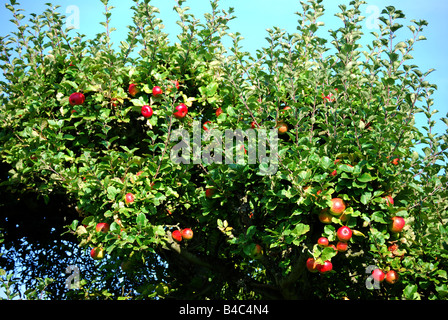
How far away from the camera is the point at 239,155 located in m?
4.77

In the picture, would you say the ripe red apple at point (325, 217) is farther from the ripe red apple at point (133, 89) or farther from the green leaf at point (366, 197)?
the ripe red apple at point (133, 89)

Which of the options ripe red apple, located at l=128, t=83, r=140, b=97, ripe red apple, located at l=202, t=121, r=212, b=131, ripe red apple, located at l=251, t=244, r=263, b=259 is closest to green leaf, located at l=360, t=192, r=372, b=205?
ripe red apple, located at l=251, t=244, r=263, b=259

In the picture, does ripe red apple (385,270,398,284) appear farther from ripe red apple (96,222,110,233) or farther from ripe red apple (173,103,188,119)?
ripe red apple (96,222,110,233)

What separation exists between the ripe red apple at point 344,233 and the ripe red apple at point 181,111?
241 centimetres

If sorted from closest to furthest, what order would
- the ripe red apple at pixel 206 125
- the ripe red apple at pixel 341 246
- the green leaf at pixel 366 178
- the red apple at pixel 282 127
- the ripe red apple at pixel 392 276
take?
1. the green leaf at pixel 366 178
2. the ripe red apple at pixel 341 246
3. the ripe red apple at pixel 392 276
4. the red apple at pixel 282 127
5. the ripe red apple at pixel 206 125

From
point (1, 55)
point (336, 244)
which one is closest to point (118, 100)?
point (1, 55)

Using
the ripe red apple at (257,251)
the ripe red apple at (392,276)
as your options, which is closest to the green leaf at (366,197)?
the ripe red apple at (392,276)

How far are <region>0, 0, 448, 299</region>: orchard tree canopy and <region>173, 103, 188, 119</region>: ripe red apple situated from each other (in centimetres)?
2

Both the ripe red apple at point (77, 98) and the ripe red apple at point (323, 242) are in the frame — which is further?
the ripe red apple at point (77, 98)

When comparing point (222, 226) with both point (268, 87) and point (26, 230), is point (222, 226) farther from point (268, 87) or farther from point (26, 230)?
point (26, 230)

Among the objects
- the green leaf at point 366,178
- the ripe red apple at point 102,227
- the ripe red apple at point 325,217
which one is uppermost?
the green leaf at point 366,178

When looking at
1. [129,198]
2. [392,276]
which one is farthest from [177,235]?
[392,276]

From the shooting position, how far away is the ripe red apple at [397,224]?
432 cm

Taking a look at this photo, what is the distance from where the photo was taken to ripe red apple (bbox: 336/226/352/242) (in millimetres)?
4266
